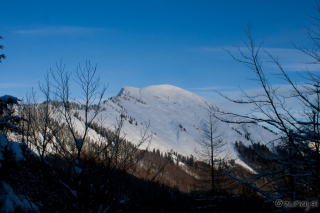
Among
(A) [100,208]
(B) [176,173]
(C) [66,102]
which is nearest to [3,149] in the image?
(C) [66,102]

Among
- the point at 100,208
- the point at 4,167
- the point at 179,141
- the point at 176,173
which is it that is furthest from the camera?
the point at 179,141

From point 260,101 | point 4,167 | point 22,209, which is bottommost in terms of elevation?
point 22,209

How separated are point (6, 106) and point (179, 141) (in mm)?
185133

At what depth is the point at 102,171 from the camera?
16.5ft

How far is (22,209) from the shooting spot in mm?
4738

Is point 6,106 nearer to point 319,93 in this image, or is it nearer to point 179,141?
point 319,93

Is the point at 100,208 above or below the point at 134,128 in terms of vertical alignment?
below

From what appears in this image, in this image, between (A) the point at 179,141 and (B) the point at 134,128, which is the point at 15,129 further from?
(A) the point at 179,141

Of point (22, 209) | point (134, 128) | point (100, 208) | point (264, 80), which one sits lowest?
point (22, 209)

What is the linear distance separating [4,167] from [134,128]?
16181 cm

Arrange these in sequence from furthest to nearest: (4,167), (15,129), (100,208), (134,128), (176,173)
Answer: (134,128) < (176,173) < (15,129) < (4,167) < (100,208)

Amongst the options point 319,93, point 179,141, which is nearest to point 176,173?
point 179,141

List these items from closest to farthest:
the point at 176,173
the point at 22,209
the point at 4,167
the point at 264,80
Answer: the point at 264,80
the point at 22,209
the point at 4,167
the point at 176,173

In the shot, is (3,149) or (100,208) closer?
(100,208)
